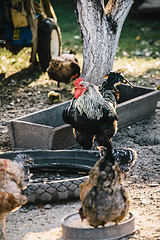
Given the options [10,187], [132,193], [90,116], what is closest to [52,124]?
[90,116]

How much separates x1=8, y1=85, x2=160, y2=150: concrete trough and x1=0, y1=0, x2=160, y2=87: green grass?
7.32 ft

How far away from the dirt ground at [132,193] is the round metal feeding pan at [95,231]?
0.13 metres

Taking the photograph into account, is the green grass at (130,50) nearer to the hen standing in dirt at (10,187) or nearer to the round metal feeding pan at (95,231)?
the round metal feeding pan at (95,231)

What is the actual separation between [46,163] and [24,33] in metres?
5.09

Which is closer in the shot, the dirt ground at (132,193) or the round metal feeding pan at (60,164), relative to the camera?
the dirt ground at (132,193)

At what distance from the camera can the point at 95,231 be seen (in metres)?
3.14

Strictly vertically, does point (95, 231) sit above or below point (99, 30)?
below

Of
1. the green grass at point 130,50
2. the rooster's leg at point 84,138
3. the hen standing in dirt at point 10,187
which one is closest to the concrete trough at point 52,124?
the rooster's leg at point 84,138

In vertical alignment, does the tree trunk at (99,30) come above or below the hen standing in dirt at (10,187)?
above

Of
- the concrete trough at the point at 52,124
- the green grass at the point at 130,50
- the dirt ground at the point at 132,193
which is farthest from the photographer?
the green grass at the point at 130,50

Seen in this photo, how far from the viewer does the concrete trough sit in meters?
5.12

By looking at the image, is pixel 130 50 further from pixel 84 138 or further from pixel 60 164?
pixel 60 164

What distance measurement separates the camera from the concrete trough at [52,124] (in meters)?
5.12

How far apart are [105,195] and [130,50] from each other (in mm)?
9098
